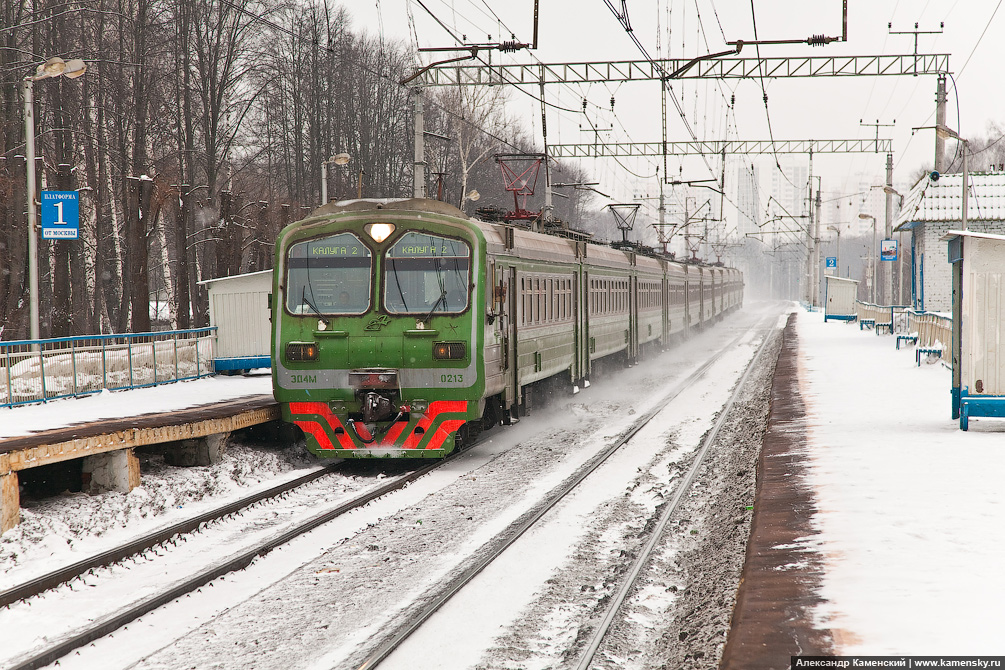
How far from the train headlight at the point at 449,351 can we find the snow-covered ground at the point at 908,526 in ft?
13.4

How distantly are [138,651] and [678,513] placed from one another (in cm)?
536

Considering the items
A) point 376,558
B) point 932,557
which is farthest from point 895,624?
point 376,558

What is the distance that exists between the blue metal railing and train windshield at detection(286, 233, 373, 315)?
4.31 m

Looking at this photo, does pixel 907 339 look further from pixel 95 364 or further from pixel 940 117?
pixel 95 364

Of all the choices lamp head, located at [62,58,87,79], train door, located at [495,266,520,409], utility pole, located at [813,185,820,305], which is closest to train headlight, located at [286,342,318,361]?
train door, located at [495,266,520,409]

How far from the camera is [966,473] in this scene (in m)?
8.45

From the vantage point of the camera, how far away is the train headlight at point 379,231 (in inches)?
449

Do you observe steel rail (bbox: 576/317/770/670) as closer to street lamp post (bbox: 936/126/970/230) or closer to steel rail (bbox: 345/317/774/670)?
steel rail (bbox: 345/317/774/670)

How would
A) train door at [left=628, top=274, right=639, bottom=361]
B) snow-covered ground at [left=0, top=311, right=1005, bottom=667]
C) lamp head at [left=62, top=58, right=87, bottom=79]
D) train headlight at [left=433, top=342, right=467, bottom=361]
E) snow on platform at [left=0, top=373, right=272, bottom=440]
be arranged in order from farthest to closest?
train door at [left=628, top=274, right=639, bottom=361] → lamp head at [left=62, top=58, right=87, bottom=79] → train headlight at [left=433, top=342, right=467, bottom=361] → snow on platform at [left=0, top=373, right=272, bottom=440] → snow-covered ground at [left=0, top=311, right=1005, bottom=667]

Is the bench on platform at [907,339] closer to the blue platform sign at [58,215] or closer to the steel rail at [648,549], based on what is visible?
the steel rail at [648,549]

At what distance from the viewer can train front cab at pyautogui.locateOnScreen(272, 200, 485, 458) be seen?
11.2m

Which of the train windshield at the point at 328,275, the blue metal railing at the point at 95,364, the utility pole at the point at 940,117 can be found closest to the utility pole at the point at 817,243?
the utility pole at the point at 940,117

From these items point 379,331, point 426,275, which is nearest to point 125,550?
point 379,331

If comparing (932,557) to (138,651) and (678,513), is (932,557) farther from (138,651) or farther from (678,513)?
(138,651)
